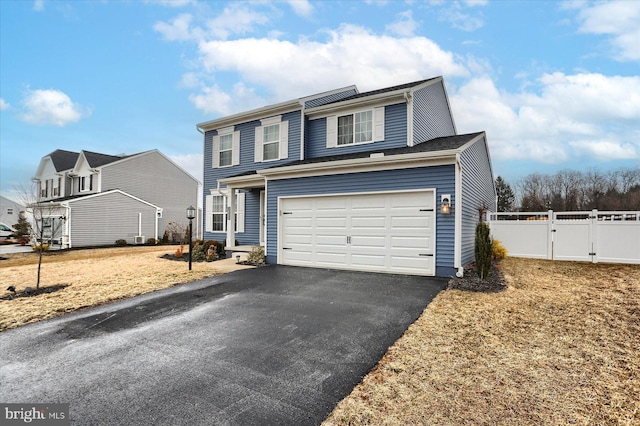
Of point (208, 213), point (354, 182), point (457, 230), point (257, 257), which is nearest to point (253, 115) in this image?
point (208, 213)

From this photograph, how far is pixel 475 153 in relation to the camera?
420 inches

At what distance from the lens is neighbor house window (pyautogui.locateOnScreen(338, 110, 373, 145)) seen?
11.9 meters

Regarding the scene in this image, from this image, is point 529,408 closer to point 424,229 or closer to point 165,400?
point 165,400

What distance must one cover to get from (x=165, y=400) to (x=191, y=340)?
5.12 feet

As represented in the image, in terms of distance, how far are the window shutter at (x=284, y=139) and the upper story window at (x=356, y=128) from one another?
1929 mm

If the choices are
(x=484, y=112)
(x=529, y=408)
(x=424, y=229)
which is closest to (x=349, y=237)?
(x=424, y=229)

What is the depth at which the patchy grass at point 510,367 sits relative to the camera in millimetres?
2551

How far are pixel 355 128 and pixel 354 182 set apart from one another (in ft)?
13.4

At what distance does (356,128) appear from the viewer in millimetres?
12227

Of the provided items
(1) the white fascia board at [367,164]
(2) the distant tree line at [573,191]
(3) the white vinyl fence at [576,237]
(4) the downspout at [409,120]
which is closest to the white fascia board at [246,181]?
(1) the white fascia board at [367,164]

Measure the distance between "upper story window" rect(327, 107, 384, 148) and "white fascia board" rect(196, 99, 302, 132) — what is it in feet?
5.96

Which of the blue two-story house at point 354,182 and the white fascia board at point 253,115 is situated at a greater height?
the white fascia board at point 253,115

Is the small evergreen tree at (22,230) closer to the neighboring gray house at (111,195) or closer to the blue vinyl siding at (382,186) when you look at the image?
the neighboring gray house at (111,195)

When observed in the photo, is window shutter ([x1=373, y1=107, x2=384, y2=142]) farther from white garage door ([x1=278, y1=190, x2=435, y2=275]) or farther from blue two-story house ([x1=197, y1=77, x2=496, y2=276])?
white garage door ([x1=278, y1=190, x2=435, y2=275])
